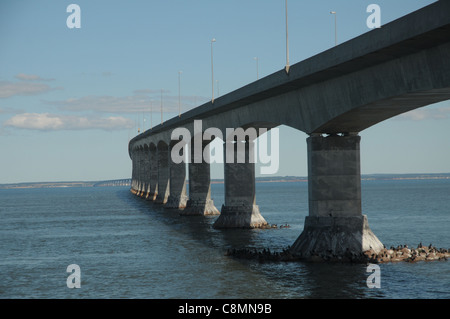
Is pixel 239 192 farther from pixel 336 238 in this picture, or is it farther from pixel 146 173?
pixel 146 173

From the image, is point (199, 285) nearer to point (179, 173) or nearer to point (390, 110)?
point (390, 110)

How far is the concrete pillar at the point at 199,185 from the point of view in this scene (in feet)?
220

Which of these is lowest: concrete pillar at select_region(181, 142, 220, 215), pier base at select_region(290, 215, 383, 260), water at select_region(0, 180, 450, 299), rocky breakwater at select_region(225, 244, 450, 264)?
water at select_region(0, 180, 450, 299)

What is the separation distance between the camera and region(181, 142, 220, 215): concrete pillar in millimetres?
66938

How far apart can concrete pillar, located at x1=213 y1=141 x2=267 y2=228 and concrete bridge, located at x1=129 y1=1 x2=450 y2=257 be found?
0.08 meters

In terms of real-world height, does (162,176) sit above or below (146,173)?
below

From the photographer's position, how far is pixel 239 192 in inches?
2094

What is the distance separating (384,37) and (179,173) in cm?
5691

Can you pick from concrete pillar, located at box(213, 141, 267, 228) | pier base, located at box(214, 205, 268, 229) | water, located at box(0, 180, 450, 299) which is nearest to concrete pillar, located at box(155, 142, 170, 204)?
water, located at box(0, 180, 450, 299)

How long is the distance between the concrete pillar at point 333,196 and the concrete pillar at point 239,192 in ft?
57.9

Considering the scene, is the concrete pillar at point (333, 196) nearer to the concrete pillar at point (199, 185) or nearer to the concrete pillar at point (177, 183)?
the concrete pillar at point (199, 185)

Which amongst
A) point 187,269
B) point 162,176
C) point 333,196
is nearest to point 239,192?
point 333,196

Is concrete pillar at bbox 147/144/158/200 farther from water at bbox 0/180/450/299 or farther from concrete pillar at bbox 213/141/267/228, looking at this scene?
concrete pillar at bbox 213/141/267/228

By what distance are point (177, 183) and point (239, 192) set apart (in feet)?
94.4
